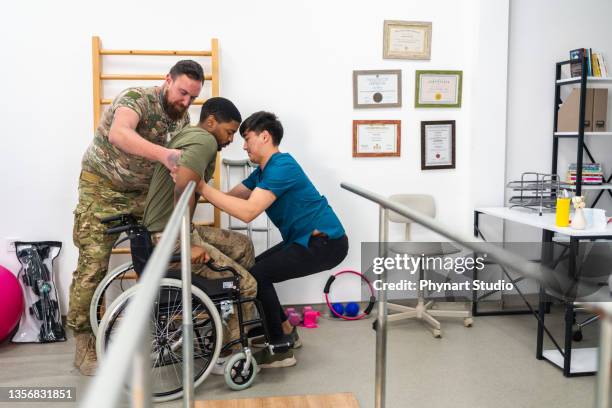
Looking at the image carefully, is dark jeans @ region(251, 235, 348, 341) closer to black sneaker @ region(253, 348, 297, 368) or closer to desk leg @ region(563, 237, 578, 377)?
black sneaker @ region(253, 348, 297, 368)

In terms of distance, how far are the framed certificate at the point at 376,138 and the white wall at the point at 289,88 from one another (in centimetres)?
5

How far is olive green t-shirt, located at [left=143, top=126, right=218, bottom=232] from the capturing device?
2.31 m

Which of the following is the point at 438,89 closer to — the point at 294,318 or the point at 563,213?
the point at 563,213

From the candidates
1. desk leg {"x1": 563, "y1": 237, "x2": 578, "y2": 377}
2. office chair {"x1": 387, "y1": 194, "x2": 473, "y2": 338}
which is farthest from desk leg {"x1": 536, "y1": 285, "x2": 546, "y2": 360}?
office chair {"x1": 387, "y1": 194, "x2": 473, "y2": 338}

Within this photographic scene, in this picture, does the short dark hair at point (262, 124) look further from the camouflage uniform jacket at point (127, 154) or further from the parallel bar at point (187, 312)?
the parallel bar at point (187, 312)

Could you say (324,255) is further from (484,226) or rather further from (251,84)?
(484,226)

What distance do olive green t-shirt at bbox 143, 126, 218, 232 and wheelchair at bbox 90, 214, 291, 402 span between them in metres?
0.08

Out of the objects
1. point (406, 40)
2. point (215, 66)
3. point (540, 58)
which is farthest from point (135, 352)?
point (540, 58)

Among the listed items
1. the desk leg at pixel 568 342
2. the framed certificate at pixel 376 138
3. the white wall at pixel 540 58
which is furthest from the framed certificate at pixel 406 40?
the desk leg at pixel 568 342

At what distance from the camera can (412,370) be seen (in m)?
2.84

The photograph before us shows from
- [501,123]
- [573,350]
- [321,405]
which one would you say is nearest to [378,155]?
[501,123]

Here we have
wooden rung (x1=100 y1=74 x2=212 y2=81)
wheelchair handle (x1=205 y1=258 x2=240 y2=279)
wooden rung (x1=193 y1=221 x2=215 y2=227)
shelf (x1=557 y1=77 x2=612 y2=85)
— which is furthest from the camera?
shelf (x1=557 y1=77 x2=612 y2=85)

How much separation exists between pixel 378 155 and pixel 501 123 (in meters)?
0.85

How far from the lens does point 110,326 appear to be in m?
2.37
